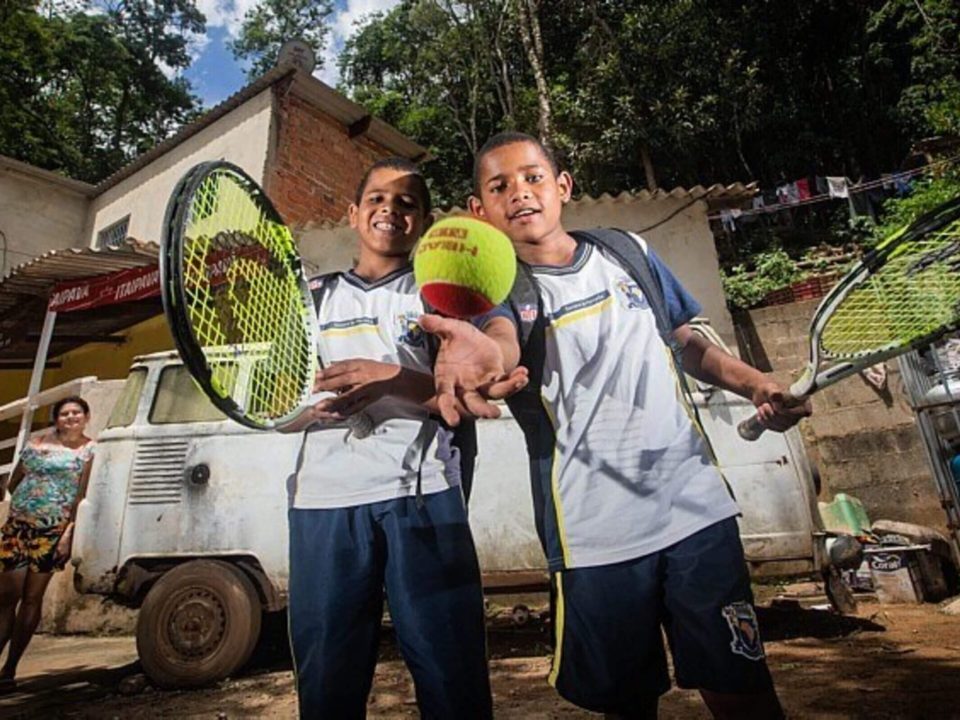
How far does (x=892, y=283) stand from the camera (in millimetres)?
1575

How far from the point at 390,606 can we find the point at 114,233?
11145 mm

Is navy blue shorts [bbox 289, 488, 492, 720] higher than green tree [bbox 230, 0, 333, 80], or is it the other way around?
green tree [bbox 230, 0, 333, 80]

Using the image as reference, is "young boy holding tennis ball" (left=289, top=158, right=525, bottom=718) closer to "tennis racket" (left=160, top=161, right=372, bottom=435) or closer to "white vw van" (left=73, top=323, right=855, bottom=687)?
"tennis racket" (left=160, top=161, right=372, bottom=435)

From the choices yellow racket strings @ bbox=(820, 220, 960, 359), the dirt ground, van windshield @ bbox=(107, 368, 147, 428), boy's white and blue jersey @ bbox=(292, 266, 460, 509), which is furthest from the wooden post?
yellow racket strings @ bbox=(820, 220, 960, 359)

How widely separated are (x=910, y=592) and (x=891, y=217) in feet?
30.1

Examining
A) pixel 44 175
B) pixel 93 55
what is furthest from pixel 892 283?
pixel 93 55

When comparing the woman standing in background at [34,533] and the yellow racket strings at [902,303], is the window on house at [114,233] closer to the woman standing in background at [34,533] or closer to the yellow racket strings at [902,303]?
the woman standing in background at [34,533]

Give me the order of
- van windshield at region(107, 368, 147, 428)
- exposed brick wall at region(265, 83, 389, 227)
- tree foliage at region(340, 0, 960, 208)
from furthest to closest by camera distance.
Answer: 1. tree foliage at region(340, 0, 960, 208)
2. exposed brick wall at region(265, 83, 389, 227)
3. van windshield at region(107, 368, 147, 428)

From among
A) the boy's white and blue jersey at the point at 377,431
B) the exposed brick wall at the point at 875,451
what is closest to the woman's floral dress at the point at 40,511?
the boy's white and blue jersey at the point at 377,431

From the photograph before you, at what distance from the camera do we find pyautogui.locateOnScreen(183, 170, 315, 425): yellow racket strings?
142 cm

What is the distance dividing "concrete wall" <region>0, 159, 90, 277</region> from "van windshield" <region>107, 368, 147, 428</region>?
8.52m

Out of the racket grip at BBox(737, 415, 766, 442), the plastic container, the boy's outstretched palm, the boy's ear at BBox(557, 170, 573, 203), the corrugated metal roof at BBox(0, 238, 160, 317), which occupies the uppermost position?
the corrugated metal roof at BBox(0, 238, 160, 317)

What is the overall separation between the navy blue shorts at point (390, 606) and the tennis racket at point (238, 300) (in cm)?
28

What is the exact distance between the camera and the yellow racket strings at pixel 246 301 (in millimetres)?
1419
